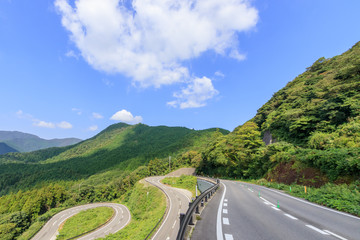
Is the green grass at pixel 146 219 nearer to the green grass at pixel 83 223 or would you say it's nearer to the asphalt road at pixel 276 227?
Answer: the green grass at pixel 83 223

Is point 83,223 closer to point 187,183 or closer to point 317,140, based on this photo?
point 187,183

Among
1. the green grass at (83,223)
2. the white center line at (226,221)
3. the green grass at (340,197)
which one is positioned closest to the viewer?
the white center line at (226,221)

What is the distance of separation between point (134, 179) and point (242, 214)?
81174 millimetres

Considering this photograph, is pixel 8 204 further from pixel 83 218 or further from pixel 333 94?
pixel 333 94

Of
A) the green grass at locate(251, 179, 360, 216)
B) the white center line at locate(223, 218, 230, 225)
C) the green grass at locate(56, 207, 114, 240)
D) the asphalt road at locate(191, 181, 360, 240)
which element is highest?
the green grass at locate(251, 179, 360, 216)

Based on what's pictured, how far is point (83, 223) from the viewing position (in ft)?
130

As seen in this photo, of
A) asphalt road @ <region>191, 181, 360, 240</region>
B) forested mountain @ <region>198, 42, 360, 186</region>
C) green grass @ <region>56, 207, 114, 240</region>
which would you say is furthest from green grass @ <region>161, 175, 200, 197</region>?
asphalt road @ <region>191, 181, 360, 240</region>

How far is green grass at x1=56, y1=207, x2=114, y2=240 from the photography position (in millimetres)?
34438

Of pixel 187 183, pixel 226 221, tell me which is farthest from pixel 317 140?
pixel 187 183

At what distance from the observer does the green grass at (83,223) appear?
113 feet

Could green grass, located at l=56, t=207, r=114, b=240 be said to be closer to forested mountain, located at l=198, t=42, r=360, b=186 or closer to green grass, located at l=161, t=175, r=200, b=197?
green grass, located at l=161, t=175, r=200, b=197

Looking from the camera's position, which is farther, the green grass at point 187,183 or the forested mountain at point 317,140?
the green grass at point 187,183

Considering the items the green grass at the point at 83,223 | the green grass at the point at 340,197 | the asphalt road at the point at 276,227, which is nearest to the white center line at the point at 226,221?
the asphalt road at the point at 276,227

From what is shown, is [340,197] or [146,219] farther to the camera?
[146,219]
